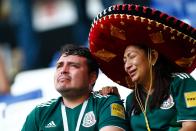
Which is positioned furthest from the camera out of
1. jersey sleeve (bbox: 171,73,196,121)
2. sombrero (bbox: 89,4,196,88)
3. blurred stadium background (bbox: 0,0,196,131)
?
blurred stadium background (bbox: 0,0,196,131)

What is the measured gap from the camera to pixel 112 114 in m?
2.54

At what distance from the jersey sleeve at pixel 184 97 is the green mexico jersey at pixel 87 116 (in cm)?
31

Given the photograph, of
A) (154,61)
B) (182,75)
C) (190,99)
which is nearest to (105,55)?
(154,61)

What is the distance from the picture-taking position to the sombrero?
243cm

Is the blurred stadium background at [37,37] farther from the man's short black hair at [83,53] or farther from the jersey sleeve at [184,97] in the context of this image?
the jersey sleeve at [184,97]

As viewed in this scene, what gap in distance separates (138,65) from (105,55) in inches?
12.2

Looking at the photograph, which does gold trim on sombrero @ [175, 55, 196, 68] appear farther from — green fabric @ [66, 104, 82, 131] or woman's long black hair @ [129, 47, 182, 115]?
green fabric @ [66, 104, 82, 131]

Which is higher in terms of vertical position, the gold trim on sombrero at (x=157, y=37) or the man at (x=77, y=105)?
the gold trim on sombrero at (x=157, y=37)

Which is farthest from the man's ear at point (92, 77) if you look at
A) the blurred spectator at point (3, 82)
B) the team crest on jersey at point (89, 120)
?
the blurred spectator at point (3, 82)

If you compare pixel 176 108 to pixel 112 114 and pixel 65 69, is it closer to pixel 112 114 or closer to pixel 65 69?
pixel 112 114

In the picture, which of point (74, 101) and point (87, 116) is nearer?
point (87, 116)

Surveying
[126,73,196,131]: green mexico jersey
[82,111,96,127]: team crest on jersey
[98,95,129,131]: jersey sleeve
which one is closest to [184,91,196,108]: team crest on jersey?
[126,73,196,131]: green mexico jersey

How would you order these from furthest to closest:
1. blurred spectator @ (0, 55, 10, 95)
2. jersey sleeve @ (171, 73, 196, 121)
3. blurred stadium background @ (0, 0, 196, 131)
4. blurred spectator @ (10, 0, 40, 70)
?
1. blurred spectator @ (10, 0, 40, 70)
2. blurred spectator @ (0, 55, 10, 95)
3. blurred stadium background @ (0, 0, 196, 131)
4. jersey sleeve @ (171, 73, 196, 121)

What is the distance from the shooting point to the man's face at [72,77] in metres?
2.66
